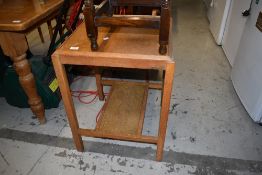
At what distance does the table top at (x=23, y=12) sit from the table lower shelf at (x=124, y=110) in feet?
2.44

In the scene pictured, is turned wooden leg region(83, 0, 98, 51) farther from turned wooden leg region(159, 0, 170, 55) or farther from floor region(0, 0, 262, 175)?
floor region(0, 0, 262, 175)

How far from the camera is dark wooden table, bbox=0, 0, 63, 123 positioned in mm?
1128

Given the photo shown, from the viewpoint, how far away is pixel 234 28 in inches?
87.0

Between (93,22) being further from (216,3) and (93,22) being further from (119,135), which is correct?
(216,3)

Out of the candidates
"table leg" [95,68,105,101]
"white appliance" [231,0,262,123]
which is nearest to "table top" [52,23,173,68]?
"table leg" [95,68,105,101]

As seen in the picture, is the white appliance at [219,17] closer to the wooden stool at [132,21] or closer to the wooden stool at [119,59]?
the wooden stool at [119,59]

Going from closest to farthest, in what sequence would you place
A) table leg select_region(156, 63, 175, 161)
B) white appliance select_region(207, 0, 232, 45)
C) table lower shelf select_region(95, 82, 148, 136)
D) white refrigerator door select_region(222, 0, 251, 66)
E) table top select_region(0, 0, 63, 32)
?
table leg select_region(156, 63, 175, 161)
table top select_region(0, 0, 63, 32)
table lower shelf select_region(95, 82, 148, 136)
white refrigerator door select_region(222, 0, 251, 66)
white appliance select_region(207, 0, 232, 45)

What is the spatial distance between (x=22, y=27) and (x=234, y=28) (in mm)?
2046

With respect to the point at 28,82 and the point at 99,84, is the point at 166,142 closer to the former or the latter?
the point at 99,84

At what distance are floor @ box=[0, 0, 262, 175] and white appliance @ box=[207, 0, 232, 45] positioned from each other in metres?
0.83

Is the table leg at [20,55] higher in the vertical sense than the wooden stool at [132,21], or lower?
lower

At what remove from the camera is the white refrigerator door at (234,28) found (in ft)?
6.61

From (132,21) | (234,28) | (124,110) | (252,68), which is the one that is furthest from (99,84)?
(234,28)

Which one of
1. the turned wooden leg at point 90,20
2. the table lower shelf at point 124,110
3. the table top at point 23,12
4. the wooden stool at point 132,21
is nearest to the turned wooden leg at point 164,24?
the wooden stool at point 132,21
